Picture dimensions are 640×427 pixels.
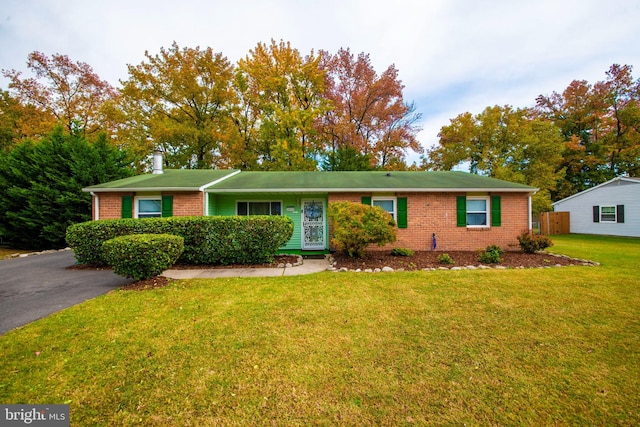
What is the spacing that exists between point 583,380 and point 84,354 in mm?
5392

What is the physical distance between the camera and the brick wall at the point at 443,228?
9.91 metres

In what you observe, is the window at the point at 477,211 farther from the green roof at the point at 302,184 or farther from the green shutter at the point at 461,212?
the green roof at the point at 302,184

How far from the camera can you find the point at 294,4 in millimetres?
10938

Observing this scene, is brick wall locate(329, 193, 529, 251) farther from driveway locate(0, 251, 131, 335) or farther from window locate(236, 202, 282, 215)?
driveway locate(0, 251, 131, 335)

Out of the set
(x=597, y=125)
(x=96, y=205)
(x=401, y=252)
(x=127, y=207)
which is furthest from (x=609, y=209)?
(x=96, y=205)

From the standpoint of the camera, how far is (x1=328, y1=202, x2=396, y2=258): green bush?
24.8 feet

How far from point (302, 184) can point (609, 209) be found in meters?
21.5

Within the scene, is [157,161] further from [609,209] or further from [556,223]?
[609,209]

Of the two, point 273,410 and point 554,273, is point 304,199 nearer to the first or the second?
point 554,273

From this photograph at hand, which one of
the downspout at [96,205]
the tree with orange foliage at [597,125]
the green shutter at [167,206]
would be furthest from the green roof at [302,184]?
the tree with orange foliage at [597,125]

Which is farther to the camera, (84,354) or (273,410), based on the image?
(84,354)

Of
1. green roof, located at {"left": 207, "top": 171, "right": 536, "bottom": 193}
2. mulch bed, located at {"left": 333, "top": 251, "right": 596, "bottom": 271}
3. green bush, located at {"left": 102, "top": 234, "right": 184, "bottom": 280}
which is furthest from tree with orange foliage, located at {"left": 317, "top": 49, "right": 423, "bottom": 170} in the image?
green bush, located at {"left": 102, "top": 234, "right": 184, "bottom": 280}

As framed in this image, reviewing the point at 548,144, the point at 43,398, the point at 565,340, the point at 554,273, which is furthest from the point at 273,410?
the point at 548,144

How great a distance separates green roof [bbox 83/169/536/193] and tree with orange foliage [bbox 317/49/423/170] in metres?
9.99
